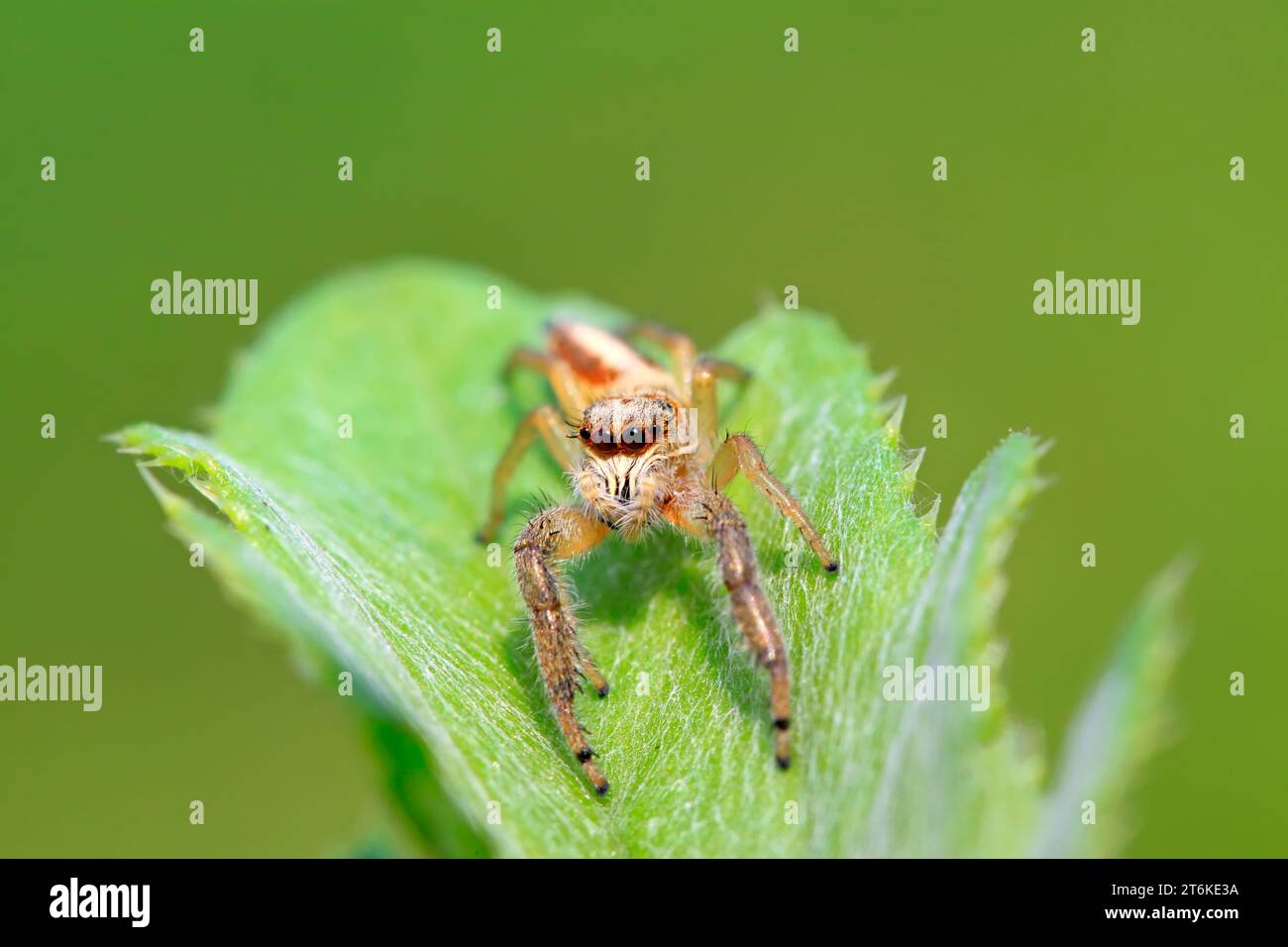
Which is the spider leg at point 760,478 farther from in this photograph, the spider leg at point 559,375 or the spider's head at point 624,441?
the spider leg at point 559,375

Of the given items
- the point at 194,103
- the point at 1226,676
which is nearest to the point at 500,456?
the point at 1226,676

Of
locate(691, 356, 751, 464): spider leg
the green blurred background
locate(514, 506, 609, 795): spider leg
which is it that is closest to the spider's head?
locate(514, 506, 609, 795): spider leg

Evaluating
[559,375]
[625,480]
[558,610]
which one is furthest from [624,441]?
[559,375]

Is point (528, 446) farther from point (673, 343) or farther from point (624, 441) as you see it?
point (673, 343)

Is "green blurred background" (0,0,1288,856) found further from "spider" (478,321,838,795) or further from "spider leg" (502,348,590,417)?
"spider" (478,321,838,795)

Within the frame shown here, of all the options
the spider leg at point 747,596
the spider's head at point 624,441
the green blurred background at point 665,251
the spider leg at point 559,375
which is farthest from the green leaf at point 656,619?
the green blurred background at point 665,251

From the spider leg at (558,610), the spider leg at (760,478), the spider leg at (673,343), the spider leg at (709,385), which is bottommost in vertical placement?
the spider leg at (558,610)

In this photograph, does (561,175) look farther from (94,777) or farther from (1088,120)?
(94,777)
